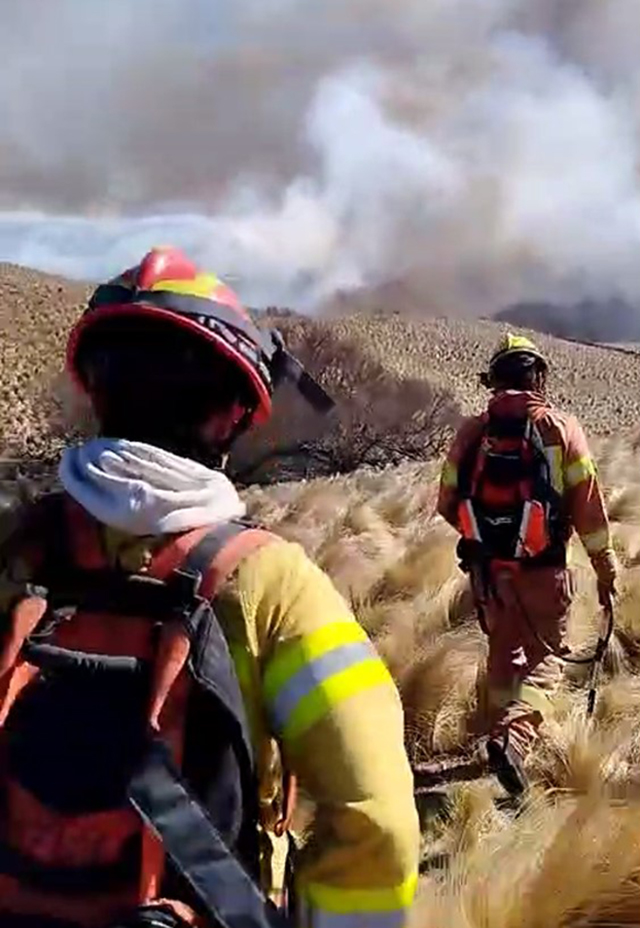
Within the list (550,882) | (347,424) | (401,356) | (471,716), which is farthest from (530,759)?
(401,356)

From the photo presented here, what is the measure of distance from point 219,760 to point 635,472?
10.8m

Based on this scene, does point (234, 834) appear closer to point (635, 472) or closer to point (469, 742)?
point (469, 742)

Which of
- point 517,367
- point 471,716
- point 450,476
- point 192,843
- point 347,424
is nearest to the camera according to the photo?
point 192,843

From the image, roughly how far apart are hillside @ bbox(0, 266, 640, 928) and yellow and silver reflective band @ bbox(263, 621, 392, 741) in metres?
1.57

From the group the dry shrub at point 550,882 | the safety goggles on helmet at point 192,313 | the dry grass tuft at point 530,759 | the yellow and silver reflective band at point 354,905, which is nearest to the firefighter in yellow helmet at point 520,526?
the dry grass tuft at point 530,759

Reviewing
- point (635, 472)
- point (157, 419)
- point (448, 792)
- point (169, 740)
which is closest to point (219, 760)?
A: point (169, 740)

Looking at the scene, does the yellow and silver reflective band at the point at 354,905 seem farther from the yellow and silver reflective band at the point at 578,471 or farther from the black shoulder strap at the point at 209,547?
the yellow and silver reflective band at the point at 578,471

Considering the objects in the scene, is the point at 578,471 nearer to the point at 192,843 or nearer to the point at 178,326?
the point at 178,326

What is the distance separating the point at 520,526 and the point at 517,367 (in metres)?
0.54

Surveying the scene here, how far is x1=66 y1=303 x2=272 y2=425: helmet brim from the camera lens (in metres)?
1.85

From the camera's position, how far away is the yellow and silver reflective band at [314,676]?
5.61 ft

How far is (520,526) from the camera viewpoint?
4688mm

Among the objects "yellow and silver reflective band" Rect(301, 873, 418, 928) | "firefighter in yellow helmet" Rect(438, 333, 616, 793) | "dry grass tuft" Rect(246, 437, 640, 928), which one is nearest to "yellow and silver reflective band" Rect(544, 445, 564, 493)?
"firefighter in yellow helmet" Rect(438, 333, 616, 793)

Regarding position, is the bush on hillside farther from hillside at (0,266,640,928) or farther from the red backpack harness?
the red backpack harness
